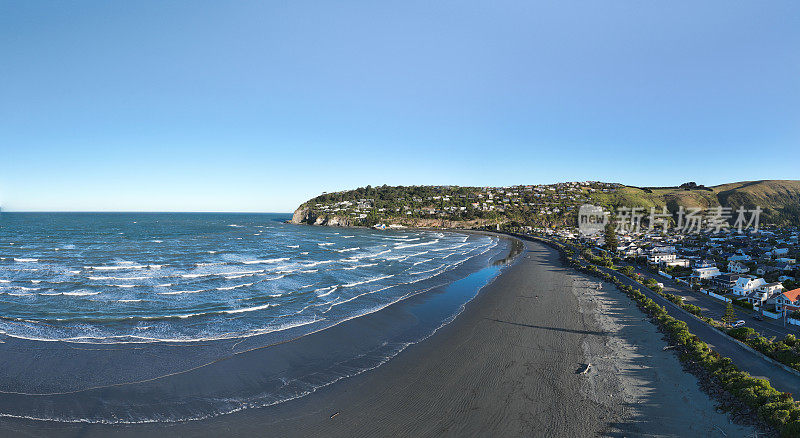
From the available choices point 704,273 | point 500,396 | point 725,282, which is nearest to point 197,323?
point 500,396

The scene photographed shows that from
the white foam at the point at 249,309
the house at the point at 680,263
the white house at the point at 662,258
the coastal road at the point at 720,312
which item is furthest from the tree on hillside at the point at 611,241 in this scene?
the white foam at the point at 249,309

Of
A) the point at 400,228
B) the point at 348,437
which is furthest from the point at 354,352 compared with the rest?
the point at 400,228

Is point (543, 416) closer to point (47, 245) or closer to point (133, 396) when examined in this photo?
point (133, 396)

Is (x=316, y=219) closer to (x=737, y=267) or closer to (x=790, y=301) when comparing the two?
(x=737, y=267)

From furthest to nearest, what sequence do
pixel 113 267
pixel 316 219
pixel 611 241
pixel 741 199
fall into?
pixel 316 219 → pixel 741 199 → pixel 611 241 → pixel 113 267

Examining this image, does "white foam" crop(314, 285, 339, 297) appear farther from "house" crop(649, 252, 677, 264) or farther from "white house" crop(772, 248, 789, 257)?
"white house" crop(772, 248, 789, 257)
